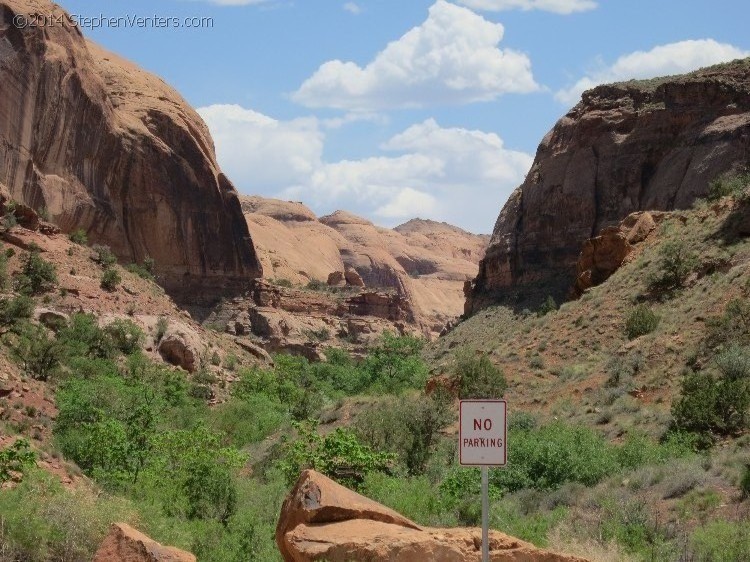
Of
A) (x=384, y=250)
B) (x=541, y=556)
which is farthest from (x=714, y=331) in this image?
(x=384, y=250)

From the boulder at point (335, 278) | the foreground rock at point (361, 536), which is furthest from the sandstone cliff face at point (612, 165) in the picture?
the foreground rock at point (361, 536)

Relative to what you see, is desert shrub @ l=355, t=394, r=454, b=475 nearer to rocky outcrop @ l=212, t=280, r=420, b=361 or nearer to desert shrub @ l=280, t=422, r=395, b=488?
desert shrub @ l=280, t=422, r=395, b=488

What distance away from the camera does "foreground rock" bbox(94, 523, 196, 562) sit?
39.6 ft

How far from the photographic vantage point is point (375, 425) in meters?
28.5

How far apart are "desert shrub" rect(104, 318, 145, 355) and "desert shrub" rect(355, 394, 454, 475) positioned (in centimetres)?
2558

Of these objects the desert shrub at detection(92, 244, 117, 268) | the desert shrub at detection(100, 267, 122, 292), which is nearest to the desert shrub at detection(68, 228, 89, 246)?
the desert shrub at detection(92, 244, 117, 268)

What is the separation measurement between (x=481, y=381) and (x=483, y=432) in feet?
92.4

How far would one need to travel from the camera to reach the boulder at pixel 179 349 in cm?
5838

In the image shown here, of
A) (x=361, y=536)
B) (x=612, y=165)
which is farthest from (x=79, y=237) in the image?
(x=361, y=536)

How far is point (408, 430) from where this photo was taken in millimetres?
Answer: 28797

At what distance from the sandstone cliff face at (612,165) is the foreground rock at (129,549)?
182ft

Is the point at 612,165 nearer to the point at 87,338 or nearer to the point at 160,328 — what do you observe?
the point at 160,328

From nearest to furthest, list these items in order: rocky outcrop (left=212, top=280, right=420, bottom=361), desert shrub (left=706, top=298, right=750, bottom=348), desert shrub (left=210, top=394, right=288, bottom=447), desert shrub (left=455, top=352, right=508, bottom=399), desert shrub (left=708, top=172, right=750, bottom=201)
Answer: desert shrub (left=706, top=298, right=750, bottom=348) < desert shrub (left=455, top=352, right=508, bottom=399) < desert shrub (left=210, top=394, right=288, bottom=447) < desert shrub (left=708, top=172, right=750, bottom=201) < rocky outcrop (left=212, top=280, right=420, bottom=361)

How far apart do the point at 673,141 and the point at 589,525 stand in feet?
182
